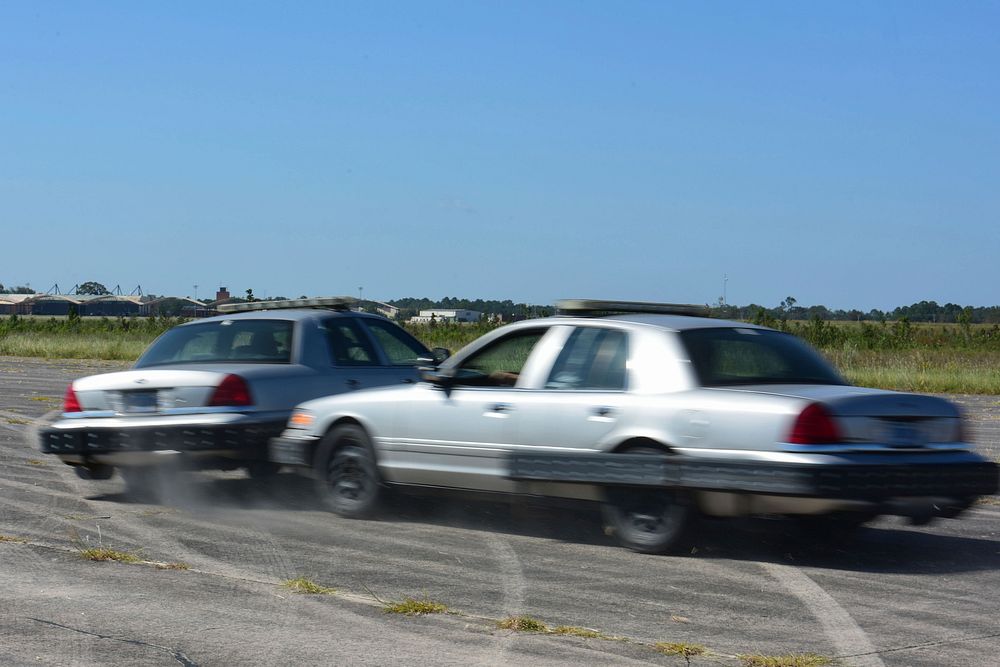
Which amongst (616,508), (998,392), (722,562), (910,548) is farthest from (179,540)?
(998,392)

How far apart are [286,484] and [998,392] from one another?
21.8m

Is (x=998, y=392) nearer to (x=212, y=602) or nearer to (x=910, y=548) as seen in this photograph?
(x=910, y=548)

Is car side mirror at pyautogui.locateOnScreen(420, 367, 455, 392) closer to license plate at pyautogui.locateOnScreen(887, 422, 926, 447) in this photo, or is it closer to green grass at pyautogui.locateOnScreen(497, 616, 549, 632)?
license plate at pyautogui.locateOnScreen(887, 422, 926, 447)

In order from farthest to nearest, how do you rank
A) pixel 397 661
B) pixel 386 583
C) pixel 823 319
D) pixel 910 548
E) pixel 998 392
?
1. pixel 823 319
2. pixel 998 392
3. pixel 910 548
4. pixel 386 583
5. pixel 397 661

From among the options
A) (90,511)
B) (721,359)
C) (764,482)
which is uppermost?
(721,359)

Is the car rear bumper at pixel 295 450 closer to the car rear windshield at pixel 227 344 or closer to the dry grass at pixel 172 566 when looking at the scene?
the car rear windshield at pixel 227 344

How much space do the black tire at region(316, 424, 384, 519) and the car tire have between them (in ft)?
6.89

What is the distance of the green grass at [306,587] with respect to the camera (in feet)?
22.2

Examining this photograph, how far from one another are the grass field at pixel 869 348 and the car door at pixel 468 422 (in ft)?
67.8

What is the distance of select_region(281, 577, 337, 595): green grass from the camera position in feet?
22.2

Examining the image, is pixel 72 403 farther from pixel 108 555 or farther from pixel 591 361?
pixel 591 361

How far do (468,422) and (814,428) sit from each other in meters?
2.63

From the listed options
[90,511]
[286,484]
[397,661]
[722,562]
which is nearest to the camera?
[397,661]

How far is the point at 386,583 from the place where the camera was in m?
7.06
